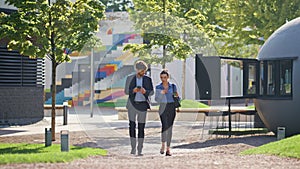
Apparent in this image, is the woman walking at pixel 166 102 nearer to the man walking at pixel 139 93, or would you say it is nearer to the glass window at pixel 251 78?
the man walking at pixel 139 93

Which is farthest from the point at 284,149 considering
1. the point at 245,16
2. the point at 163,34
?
the point at 245,16

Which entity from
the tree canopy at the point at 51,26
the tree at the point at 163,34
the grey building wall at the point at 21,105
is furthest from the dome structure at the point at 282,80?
the grey building wall at the point at 21,105

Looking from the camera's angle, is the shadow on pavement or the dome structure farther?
the dome structure

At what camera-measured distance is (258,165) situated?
10.8m

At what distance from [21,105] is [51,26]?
819 cm

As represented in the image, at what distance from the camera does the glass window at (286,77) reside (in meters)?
16.5

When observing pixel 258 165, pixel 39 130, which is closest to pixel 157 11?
pixel 39 130

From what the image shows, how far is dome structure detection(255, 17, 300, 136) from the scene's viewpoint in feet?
53.5

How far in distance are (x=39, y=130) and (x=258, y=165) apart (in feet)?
38.3

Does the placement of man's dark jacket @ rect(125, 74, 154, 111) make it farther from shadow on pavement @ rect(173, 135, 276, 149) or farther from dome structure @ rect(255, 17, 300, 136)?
dome structure @ rect(255, 17, 300, 136)

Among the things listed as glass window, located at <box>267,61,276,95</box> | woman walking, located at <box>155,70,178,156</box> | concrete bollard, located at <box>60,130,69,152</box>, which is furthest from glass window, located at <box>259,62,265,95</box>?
concrete bollard, located at <box>60,130,69,152</box>

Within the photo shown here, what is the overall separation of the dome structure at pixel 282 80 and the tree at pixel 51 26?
477 cm

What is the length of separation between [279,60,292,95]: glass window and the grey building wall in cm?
1056

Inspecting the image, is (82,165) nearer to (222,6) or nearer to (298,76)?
(298,76)
